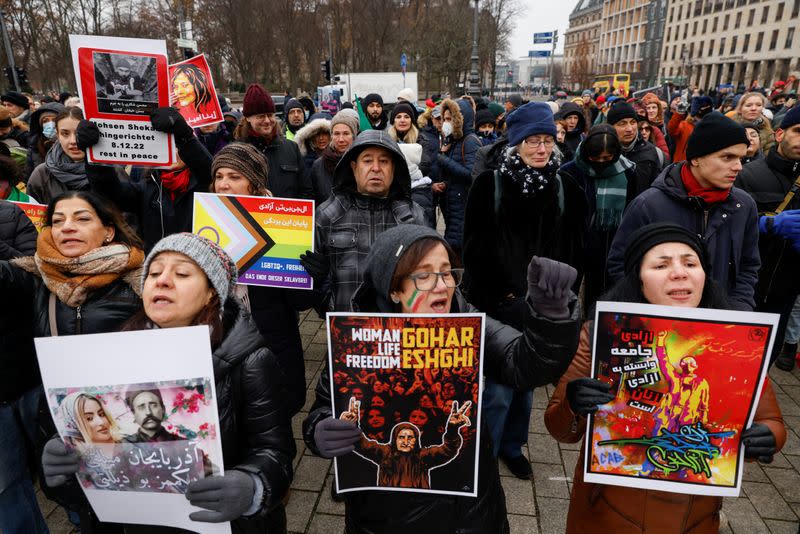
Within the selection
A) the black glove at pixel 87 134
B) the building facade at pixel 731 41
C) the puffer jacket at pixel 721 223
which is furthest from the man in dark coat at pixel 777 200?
the building facade at pixel 731 41

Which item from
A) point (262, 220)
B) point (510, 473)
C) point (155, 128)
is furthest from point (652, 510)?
point (155, 128)

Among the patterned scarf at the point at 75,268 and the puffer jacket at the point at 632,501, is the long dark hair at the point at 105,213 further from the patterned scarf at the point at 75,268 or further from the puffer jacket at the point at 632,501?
the puffer jacket at the point at 632,501

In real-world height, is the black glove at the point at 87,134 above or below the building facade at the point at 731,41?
below

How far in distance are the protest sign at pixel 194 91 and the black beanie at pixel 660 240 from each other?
3429 mm

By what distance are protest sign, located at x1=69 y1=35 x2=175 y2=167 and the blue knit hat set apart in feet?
6.88

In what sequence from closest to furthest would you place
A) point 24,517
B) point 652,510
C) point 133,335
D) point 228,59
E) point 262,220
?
point 133,335, point 652,510, point 24,517, point 262,220, point 228,59

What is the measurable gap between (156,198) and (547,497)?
3154 mm

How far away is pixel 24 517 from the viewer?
7.97 feet

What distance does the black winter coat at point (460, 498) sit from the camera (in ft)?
5.18

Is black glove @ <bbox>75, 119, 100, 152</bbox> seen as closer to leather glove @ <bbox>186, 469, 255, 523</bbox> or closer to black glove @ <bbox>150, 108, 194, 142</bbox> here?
black glove @ <bbox>150, 108, 194, 142</bbox>

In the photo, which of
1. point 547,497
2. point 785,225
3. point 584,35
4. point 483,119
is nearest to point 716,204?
point 785,225

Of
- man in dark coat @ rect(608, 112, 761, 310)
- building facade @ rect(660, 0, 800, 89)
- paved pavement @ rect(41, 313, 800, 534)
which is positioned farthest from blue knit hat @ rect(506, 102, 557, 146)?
building facade @ rect(660, 0, 800, 89)

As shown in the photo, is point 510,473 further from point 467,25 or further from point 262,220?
point 467,25

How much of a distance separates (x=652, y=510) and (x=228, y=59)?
167 feet
